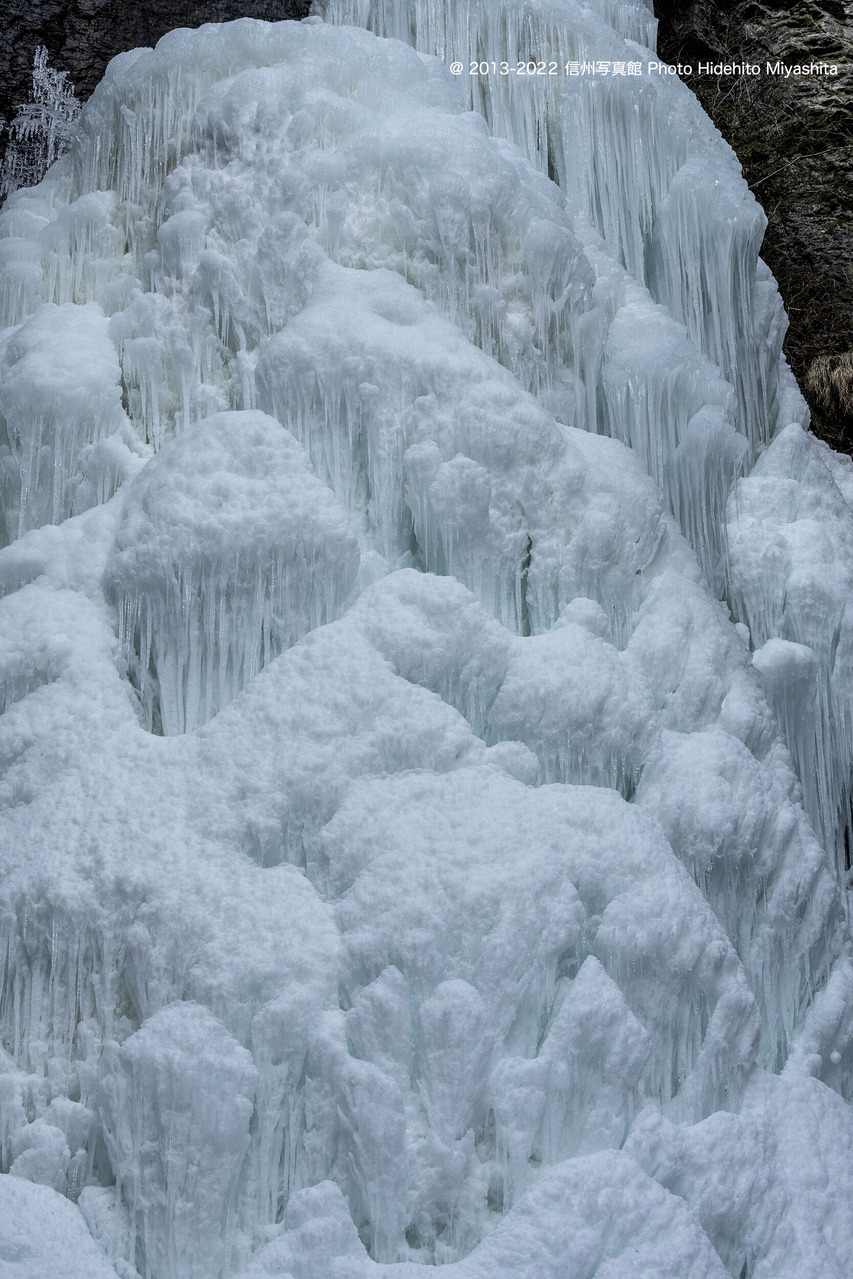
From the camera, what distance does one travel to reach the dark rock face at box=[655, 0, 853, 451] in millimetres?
5391

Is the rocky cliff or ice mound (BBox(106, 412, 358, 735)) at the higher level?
the rocky cliff

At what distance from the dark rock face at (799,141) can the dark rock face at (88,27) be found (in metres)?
2.46

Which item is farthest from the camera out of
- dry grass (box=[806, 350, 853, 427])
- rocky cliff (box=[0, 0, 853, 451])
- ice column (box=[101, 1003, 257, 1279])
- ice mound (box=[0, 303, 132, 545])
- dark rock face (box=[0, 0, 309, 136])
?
rocky cliff (box=[0, 0, 853, 451])

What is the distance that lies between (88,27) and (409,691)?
3.24 meters

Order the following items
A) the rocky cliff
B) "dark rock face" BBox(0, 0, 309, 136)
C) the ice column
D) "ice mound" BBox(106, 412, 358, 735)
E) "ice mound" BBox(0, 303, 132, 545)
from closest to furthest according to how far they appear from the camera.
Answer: the ice column, "ice mound" BBox(106, 412, 358, 735), "ice mound" BBox(0, 303, 132, 545), "dark rock face" BBox(0, 0, 309, 136), the rocky cliff

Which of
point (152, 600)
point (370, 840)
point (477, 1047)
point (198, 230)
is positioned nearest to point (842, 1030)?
point (477, 1047)

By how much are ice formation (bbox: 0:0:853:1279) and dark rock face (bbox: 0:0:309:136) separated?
53cm

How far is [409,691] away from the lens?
299 cm

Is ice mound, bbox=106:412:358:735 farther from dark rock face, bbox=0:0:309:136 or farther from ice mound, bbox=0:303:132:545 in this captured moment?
dark rock face, bbox=0:0:309:136

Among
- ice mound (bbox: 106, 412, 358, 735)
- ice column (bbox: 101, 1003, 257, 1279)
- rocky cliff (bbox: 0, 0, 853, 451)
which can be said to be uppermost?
rocky cliff (bbox: 0, 0, 853, 451)

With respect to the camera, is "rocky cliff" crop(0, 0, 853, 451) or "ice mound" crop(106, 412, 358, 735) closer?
"ice mound" crop(106, 412, 358, 735)

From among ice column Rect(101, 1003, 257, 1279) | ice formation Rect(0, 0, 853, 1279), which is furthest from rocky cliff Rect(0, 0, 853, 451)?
ice column Rect(101, 1003, 257, 1279)

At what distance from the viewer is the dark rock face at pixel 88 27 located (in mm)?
4258

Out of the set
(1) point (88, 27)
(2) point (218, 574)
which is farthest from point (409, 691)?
(1) point (88, 27)
